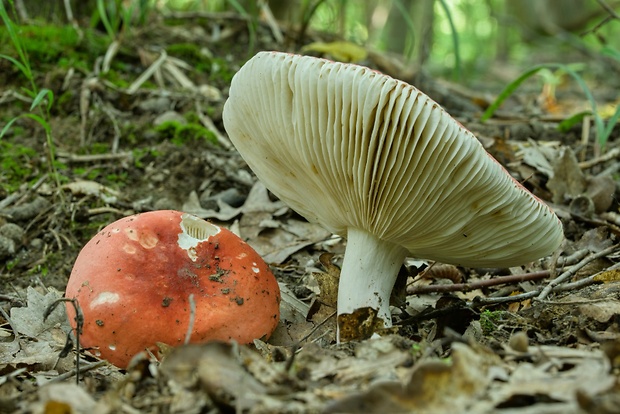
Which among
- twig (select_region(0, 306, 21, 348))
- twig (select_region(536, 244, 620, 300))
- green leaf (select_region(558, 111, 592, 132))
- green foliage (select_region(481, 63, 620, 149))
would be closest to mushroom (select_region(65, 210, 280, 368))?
twig (select_region(0, 306, 21, 348))

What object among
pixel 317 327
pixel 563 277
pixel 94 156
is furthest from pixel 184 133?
pixel 563 277

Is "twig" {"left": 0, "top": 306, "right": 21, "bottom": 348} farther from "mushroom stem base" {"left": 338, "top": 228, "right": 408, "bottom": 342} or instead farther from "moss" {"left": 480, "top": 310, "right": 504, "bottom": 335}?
"moss" {"left": 480, "top": 310, "right": 504, "bottom": 335}

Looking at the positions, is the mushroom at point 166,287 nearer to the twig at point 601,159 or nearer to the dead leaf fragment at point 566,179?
the dead leaf fragment at point 566,179

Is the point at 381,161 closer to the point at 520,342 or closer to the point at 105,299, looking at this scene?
the point at 520,342

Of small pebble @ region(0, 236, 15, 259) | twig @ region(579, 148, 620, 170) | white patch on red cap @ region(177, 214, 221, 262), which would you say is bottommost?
small pebble @ region(0, 236, 15, 259)

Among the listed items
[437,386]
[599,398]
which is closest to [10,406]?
[437,386]

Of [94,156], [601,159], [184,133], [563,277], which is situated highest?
[601,159]

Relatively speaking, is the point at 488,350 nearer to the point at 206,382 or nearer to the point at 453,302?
the point at 206,382
